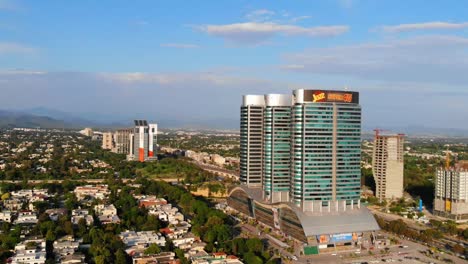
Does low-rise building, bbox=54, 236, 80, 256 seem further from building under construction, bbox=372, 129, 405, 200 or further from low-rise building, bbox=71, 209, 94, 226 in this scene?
building under construction, bbox=372, 129, 405, 200

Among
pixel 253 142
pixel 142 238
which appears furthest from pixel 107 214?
pixel 253 142

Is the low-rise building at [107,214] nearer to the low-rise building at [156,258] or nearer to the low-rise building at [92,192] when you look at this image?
the low-rise building at [92,192]

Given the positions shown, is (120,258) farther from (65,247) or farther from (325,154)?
(325,154)

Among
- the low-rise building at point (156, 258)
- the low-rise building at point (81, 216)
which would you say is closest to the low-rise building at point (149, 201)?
the low-rise building at point (81, 216)

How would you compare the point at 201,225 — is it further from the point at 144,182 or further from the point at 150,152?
the point at 150,152

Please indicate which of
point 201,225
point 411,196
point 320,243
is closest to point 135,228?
point 201,225

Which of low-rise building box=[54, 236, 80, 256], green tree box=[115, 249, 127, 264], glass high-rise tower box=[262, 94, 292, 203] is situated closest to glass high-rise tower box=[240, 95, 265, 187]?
glass high-rise tower box=[262, 94, 292, 203]
